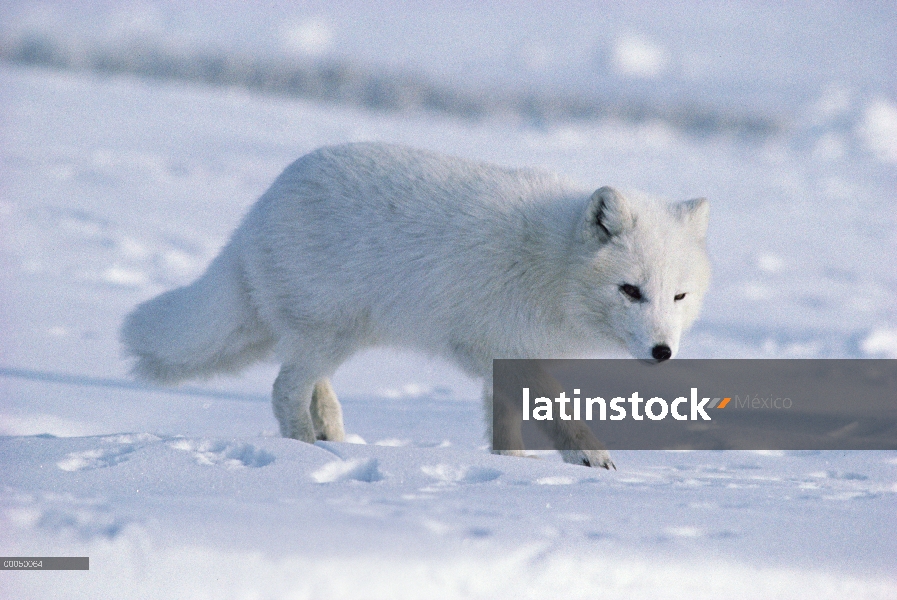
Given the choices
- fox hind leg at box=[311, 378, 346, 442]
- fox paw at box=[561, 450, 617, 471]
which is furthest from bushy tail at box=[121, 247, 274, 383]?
fox paw at box=[561, 450, 617, 471]

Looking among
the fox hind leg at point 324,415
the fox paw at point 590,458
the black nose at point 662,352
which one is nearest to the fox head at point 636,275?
the black nose at point 662,352

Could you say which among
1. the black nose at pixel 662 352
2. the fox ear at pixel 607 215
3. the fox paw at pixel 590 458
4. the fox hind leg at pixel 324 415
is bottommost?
the fox paw at pixel 590 458

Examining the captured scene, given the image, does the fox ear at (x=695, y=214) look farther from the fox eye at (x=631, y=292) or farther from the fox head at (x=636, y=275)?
the fox eye at (x=631, y=292)

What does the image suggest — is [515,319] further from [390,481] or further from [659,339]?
[390,481]

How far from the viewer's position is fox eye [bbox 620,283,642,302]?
2754mm

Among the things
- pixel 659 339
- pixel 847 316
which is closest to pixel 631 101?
pixel 847 316

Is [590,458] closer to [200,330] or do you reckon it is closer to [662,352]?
[662,352]

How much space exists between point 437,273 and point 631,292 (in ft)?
2.09

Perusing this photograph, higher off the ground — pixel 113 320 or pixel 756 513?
pixel 113 320

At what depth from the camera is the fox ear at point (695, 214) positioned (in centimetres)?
301

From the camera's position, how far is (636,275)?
2.75 m

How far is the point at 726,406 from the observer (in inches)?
156

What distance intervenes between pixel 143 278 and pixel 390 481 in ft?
12.2

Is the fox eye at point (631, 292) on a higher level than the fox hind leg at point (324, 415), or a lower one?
higher
